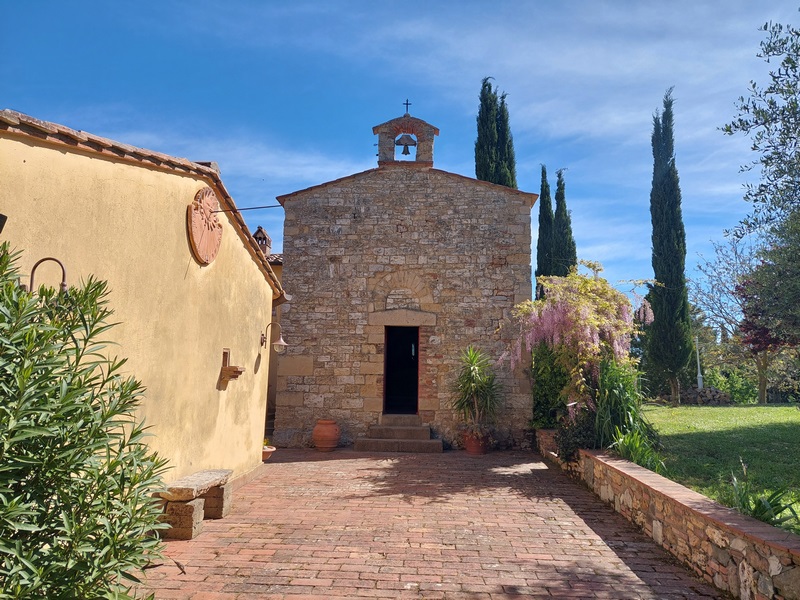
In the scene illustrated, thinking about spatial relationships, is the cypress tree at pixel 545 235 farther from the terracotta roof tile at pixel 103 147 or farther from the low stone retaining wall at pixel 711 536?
the terracotta roof tile at pixel 103 147

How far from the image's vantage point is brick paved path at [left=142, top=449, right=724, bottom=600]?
3.77m

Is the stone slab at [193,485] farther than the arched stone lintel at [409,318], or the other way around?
the arched stone lintel at [409,318]

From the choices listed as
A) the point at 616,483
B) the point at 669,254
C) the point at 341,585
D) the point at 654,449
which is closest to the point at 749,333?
the point at 654,449

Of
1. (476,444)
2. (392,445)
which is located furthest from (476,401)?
(392,445)

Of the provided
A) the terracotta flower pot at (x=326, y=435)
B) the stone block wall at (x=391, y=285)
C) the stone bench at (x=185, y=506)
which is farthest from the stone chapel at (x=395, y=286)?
the stone bench at (x=185, y=506)

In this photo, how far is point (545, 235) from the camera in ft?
57.1

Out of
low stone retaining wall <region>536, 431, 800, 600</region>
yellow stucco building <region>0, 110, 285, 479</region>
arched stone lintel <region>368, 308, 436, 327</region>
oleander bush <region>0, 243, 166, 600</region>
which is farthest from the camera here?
arched stone lintel <region>368, 308, 436, 327</region>

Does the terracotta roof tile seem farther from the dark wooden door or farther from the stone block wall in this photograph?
the dark wooden door

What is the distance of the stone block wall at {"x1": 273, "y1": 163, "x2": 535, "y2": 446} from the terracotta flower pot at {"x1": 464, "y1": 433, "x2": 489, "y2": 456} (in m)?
0.61

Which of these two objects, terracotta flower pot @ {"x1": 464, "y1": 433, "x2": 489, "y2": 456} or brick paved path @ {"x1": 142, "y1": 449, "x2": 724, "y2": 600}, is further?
terracotta flower pot @ {"x1": 464, "y1": 433, "x2": 489, "y2": 456}

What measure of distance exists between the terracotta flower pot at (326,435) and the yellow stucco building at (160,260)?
109 inches

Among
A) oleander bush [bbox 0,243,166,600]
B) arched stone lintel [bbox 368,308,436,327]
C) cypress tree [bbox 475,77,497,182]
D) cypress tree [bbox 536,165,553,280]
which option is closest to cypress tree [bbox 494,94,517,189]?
cypress tree [bbox 475,77,497,182]

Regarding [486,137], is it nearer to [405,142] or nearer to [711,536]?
[405,142]

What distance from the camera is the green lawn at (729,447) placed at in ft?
19.4
